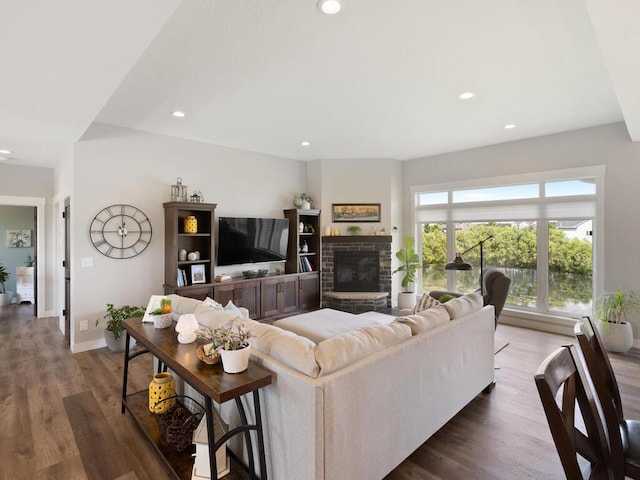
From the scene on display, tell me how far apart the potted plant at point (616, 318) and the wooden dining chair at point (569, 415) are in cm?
358

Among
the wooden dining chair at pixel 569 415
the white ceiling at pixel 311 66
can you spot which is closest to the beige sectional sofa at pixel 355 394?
the wooden dining chair at pixel 569 415

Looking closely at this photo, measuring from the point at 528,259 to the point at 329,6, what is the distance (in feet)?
16.0

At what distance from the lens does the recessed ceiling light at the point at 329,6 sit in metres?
2.06

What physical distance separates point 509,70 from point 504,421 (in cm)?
292

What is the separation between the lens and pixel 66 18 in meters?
1.76

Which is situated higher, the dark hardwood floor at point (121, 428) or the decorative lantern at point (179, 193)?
the decorative lantern at point (179, 193)

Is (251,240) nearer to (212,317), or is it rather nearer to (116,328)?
(116,328)

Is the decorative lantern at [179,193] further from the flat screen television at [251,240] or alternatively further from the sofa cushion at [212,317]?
the sofa cushion at [212,317]

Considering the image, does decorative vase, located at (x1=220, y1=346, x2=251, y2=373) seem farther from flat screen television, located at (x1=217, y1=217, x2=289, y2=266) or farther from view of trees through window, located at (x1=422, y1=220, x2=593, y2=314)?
view of trees through window, located at (x1=422, y1=220, x2=593, y2=314)

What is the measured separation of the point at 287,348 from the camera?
176 cm

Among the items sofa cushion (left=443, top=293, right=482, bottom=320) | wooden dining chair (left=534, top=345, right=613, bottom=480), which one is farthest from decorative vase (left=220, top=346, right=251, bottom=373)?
sofa cushion (left=443, top=293, right=482, bottom=320)

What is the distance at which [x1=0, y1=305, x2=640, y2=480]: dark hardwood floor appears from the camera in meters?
2.08

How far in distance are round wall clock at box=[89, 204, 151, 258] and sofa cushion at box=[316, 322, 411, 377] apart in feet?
12.4

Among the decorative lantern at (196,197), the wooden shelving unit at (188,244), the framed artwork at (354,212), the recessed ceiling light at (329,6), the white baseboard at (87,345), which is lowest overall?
the white baseboard at (87,345)
